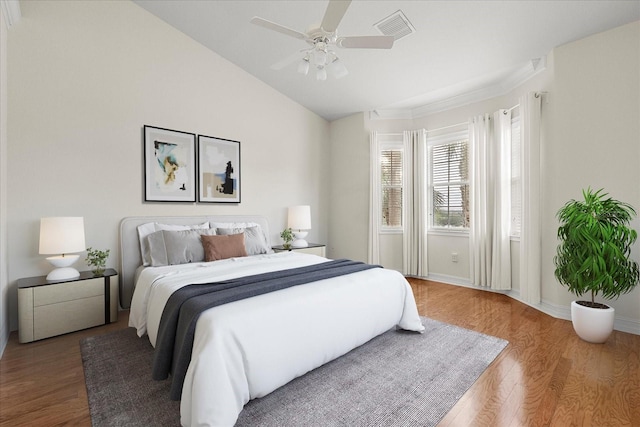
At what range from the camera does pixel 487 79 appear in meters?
3.97

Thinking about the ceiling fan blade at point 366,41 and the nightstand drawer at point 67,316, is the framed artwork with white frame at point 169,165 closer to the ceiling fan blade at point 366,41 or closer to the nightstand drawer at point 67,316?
the nightstand drawer at point 67,316

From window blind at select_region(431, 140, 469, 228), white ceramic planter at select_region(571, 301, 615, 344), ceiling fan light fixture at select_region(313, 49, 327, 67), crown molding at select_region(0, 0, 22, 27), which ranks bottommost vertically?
white ceramic planter at select_region(571, 301, 615, 344)

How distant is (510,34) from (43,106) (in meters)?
4.69

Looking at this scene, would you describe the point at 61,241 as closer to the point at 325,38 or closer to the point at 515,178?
the point at 325,38

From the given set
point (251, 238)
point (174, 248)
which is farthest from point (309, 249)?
point (174, 248)

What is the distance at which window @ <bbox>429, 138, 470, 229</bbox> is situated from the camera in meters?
4.66

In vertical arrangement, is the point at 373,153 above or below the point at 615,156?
above

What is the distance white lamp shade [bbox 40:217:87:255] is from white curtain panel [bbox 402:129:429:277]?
4.29 meters

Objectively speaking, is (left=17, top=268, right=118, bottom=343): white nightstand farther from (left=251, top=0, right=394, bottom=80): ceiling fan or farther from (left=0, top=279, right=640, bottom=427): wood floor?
(left=251, top=0, right=394, bottom=80): ceiling fan

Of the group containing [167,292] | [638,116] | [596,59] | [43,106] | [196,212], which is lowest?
[167,292]

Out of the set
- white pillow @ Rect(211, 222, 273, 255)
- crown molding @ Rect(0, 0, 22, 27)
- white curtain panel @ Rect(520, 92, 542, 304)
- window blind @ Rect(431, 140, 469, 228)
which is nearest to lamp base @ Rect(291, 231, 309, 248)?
white pillow @ Rect(211, 222, 273, 255)

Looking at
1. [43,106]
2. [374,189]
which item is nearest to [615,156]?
[374,189]

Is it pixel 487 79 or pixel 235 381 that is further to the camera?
pixel 487 79

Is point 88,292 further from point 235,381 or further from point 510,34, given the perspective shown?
point 510,34
